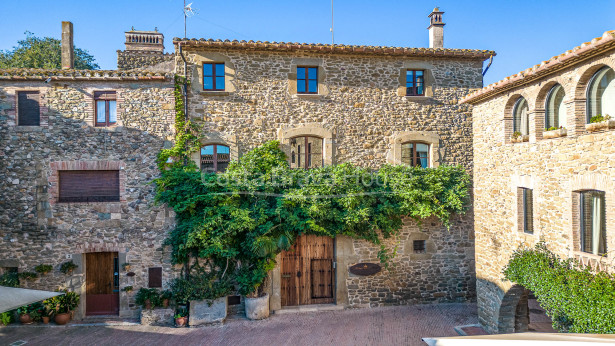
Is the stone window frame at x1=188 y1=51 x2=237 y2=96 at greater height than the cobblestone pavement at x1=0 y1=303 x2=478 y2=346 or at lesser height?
greater

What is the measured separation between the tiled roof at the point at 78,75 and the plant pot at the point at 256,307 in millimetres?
6930

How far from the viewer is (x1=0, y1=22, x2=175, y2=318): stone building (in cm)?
1016

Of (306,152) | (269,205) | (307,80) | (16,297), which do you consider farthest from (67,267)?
(307,80)

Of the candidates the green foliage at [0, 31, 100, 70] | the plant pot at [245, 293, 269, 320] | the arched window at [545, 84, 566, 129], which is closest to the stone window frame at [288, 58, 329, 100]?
the arched window at [545, 84, 566, 129]

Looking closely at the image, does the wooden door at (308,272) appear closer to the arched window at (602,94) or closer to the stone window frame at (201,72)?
the stone window frame at (201,72)

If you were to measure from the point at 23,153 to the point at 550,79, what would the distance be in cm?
1323

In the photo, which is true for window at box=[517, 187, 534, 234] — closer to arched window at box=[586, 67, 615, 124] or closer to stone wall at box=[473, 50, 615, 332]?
stone wall at box=[473, 50, 615, 332]

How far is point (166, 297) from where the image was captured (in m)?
10.3

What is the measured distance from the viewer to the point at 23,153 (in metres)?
10.1

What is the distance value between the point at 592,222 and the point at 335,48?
7828mm

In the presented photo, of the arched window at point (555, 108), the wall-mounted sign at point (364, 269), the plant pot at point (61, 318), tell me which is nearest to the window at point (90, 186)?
the plant pot at point (61, 318)

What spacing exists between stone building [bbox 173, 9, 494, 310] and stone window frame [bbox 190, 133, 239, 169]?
30 mm

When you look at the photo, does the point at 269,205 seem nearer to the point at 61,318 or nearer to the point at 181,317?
the point at 181,317

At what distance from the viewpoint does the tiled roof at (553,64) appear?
540 cm
